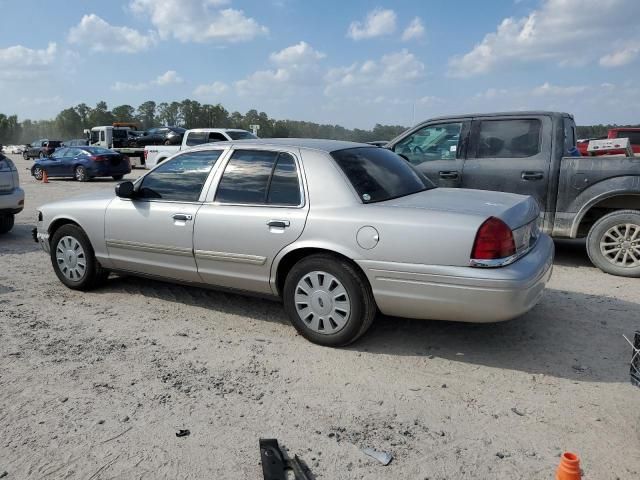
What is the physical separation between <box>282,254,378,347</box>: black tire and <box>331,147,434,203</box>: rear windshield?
541 mm

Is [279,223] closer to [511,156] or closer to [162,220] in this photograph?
[162,220]

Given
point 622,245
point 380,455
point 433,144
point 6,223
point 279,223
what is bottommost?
point 380,455

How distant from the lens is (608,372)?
3.66 metres

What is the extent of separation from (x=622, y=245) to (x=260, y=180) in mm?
4384

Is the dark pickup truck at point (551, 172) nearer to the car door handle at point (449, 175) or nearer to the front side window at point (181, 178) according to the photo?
the car door handle at point (449, 175)

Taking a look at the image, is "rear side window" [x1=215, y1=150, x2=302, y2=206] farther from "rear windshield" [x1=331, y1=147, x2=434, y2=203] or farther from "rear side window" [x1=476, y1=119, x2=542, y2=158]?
"rear side window" [x1=476, y1=119, x2=542, y2=158]

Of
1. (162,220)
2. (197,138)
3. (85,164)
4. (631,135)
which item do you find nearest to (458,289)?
(162,220)

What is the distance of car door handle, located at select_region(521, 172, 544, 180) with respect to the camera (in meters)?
6.45

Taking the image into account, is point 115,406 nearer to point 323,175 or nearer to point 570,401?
point 323,175

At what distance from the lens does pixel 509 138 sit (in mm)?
6781

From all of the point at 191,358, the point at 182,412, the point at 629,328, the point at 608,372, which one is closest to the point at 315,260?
the point at 191,358

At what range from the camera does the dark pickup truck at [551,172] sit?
612 cm

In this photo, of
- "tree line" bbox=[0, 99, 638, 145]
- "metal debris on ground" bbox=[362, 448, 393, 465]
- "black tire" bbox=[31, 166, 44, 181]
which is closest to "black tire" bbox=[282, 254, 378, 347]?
"metal debris on ground" bbox=[362, 448, 393, 465]

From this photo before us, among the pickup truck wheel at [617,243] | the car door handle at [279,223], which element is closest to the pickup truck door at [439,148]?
the pickup truck wheel at [617,243]
